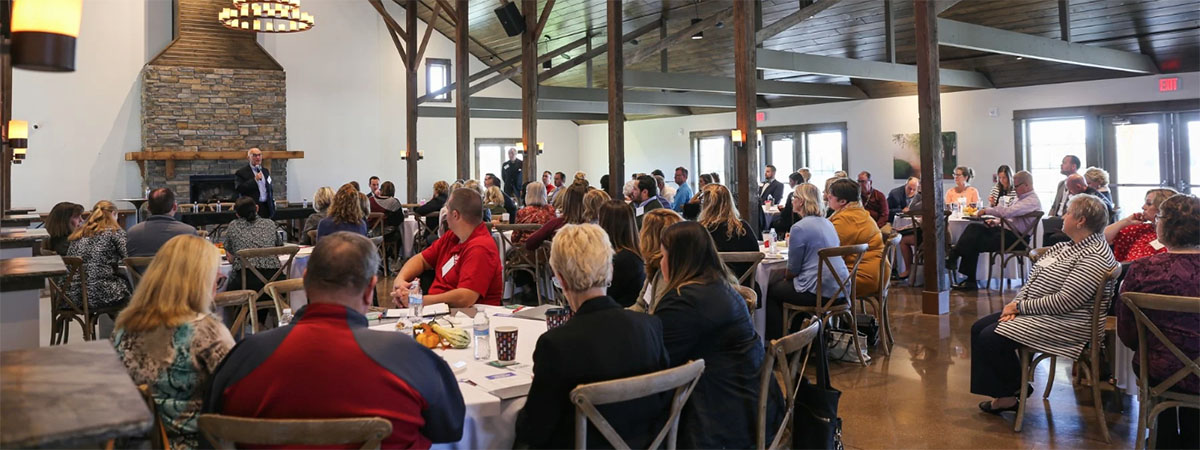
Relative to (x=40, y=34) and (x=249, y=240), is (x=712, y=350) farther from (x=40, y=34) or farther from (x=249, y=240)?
(x=249, y=240)

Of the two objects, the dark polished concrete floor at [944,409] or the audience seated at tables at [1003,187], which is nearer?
the dark polished concrete floor at [944,409]

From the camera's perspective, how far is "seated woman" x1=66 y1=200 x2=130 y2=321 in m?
5.01

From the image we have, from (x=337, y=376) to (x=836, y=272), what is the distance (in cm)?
374

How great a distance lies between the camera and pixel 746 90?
8453mm

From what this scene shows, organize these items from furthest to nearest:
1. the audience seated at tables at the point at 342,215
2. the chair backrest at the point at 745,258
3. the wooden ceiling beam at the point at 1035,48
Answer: the wooden ceiling beam at the point at 1035,48 → the audience seated at tables at the point at 342,215 → the chair backrest at the point at 745,258

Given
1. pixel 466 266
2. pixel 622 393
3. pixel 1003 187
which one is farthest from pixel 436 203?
pixel 622 393

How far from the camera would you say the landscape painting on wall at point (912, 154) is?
13578 mm

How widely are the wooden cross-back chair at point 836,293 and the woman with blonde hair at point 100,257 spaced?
427cm

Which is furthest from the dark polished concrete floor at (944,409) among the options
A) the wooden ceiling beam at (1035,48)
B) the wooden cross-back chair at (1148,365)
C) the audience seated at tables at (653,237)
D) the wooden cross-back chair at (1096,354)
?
the wooden ceiling beam at (1035,48)

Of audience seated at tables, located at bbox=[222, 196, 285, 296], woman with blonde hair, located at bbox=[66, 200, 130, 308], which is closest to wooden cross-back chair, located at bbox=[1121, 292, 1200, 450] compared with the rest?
audience seated at tables, located at bbox=[222, 196, 285, 296]

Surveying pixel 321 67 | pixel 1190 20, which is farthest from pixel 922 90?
pixel 321 67

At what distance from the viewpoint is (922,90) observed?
6766 millimetres

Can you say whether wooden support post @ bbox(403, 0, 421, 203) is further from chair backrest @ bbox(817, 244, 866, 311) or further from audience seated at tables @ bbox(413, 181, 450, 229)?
chair backrest @ bbox(817, 244, 866, 311)

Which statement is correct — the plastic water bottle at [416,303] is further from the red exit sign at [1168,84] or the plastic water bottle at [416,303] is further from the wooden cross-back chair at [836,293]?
the red exit sign at [1168,84]
